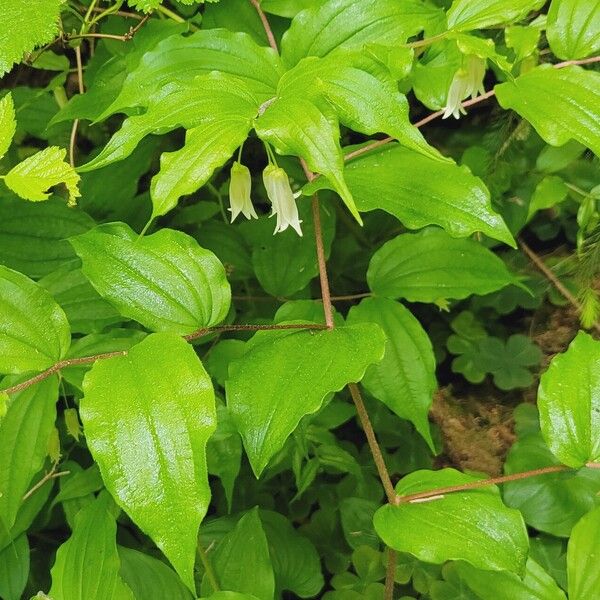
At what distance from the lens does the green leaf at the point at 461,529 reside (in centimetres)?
93

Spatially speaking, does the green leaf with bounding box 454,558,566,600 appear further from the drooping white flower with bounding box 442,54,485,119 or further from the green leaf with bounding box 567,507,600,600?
the drooping white flower with bounding box 442,54,485,119

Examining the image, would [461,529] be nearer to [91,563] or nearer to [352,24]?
[91,563]

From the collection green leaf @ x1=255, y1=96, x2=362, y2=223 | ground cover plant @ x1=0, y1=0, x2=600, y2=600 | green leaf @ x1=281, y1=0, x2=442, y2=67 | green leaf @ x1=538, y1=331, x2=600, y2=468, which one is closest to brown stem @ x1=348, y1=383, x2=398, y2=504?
ground cover plant @ x1=0, y1=0, x2=600, y2=600

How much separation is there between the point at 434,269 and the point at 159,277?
0.50m

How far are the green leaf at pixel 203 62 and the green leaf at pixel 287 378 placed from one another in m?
0.38

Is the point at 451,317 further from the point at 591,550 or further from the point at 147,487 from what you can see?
the point at 147,487

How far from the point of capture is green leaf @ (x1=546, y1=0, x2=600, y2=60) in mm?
1055

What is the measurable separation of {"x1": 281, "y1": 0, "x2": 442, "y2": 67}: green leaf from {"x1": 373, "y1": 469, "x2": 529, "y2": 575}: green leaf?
0.67 meters

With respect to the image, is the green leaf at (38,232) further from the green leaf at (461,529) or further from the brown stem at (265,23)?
the green leaf at (461,529)

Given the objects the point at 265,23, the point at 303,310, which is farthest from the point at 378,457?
the point at 265,23

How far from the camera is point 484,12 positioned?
39.0 inches

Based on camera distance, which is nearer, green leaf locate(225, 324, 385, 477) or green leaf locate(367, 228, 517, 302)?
green leaf locate(225, 324, 385, 477)

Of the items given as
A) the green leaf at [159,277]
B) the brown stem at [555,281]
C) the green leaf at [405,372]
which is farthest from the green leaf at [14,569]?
the brown stem at [555,281]

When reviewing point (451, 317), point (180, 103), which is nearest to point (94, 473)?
point (180, 103)
